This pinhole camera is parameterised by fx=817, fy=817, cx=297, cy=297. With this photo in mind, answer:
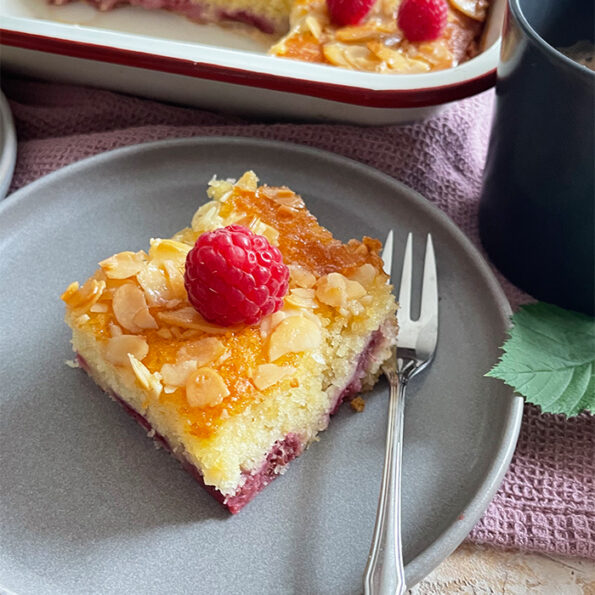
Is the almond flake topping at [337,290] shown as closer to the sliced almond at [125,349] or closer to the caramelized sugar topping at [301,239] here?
A: the caramelized sugar topping at [301,239]

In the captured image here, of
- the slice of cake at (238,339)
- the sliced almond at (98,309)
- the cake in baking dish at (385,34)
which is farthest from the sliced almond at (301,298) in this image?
the cake in baking dish at (385,34)

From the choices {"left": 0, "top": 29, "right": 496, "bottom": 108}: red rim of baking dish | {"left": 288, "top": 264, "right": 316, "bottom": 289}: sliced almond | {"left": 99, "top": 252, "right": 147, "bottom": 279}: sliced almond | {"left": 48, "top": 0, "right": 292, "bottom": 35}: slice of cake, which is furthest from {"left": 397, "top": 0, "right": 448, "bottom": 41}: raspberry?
{"left": 99, "top": 252, "right": 147, "bottom": 279}: sliced almond

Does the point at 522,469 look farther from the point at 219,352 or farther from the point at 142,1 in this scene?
the point at 142,1

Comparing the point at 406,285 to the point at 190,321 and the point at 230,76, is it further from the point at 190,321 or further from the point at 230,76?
the point at 230,76

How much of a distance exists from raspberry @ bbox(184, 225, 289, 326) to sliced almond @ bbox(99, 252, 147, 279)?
0.13 metres

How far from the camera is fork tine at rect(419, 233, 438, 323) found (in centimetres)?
155

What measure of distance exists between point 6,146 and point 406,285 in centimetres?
95

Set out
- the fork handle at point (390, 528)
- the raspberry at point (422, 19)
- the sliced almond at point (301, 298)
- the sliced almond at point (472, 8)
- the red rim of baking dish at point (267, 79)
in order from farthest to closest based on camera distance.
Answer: the sliced almond at point (472, 8), the raspberry at point (422, 19), the red rim of baking dish at point (267, 79), the sliced almond at point (301, 298), the fork handle at point (390, 528)

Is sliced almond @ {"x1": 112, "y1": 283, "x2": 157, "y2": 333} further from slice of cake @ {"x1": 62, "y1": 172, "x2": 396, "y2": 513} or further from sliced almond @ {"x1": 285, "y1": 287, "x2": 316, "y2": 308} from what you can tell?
sliced almond @ {"x1": 285, "y1": 287, "x2": 316, "y2": 308}

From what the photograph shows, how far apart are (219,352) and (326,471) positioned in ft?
0.92

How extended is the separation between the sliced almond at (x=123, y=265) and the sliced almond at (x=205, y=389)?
25 cm

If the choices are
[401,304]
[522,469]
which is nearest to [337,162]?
[401,304]

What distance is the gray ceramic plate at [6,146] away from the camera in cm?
178

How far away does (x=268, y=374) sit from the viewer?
1271 millimetres
